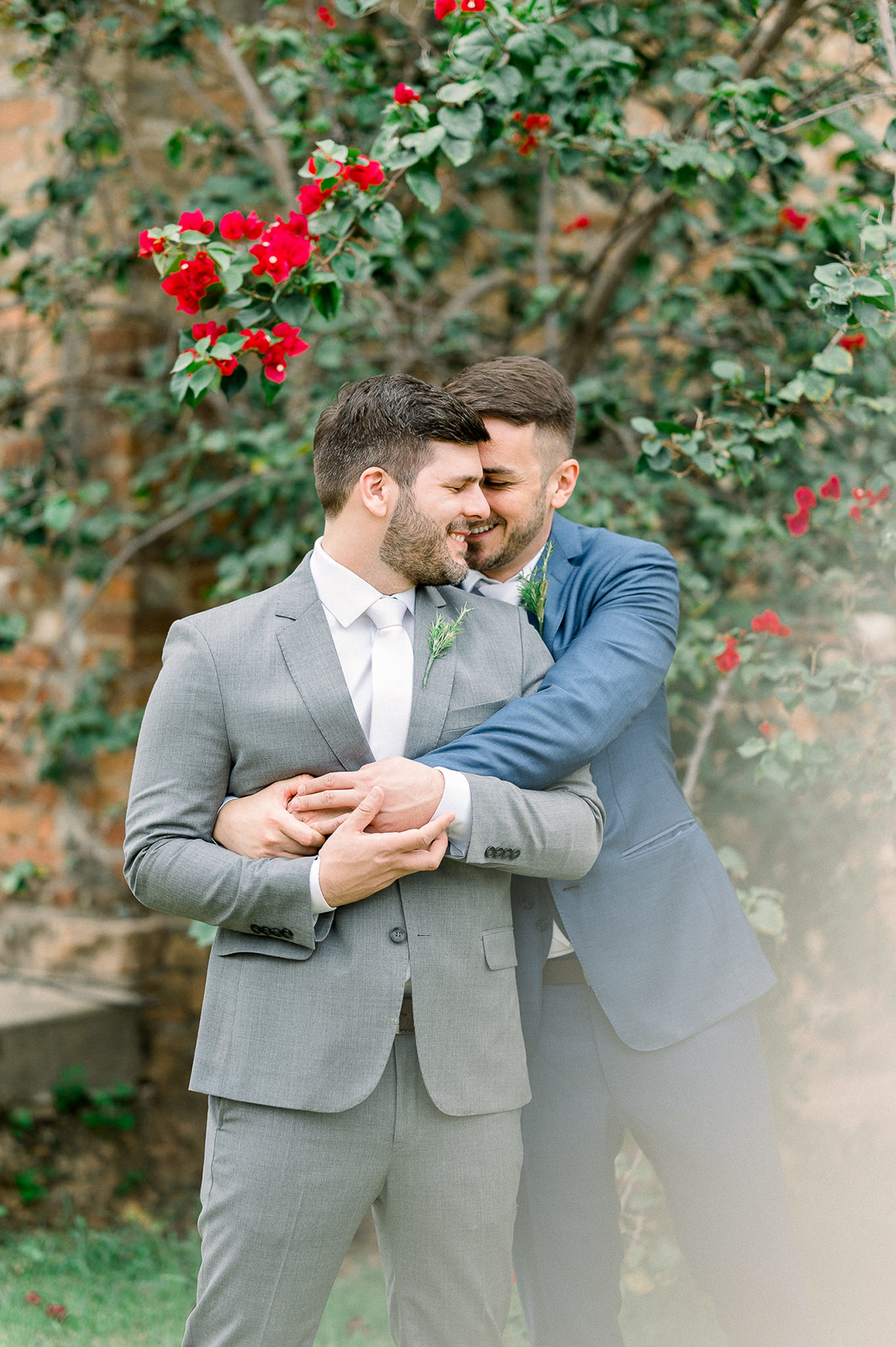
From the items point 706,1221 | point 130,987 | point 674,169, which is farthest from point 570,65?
point 130,987

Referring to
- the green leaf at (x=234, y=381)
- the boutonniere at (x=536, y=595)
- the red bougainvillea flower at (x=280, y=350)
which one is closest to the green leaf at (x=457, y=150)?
the red bougainvillea flower at (x=280, y=350)

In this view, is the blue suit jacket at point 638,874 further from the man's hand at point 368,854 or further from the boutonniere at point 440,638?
the man's hand at point 368,854

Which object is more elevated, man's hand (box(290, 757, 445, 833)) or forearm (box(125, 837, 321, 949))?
man's hand (box(290, 757, 445, 833))

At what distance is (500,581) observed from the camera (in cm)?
207

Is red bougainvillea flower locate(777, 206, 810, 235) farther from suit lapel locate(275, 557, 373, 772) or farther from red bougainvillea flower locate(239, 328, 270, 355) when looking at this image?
suit lapel locate(275, 557, 373, 772)

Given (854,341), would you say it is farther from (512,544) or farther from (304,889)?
(304,889)

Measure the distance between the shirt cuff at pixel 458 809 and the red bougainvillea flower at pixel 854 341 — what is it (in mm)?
1445

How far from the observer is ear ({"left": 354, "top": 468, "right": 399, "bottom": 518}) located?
1.72m

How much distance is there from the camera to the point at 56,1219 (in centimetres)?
357

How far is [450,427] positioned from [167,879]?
755 mm

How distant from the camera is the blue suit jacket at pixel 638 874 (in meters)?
1.93

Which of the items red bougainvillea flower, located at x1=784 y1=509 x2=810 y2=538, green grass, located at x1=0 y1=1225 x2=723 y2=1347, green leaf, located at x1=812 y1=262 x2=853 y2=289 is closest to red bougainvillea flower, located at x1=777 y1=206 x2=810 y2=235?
red bougainvillea flower, located at x1=784 y1=509 x2=810 y2=538

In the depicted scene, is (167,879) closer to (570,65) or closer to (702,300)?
(570,65)

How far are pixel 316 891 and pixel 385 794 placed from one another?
0.53ft
